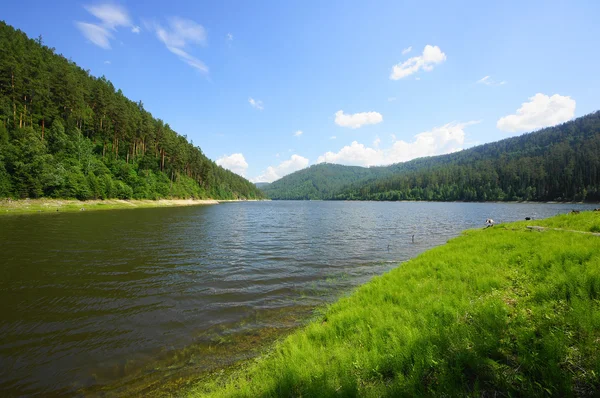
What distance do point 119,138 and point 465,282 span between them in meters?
116

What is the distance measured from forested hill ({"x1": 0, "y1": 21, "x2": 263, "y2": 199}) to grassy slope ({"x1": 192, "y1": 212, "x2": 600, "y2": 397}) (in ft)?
226

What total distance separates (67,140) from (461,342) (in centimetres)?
9606

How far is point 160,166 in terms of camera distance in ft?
357

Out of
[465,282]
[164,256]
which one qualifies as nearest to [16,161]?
[164,256]

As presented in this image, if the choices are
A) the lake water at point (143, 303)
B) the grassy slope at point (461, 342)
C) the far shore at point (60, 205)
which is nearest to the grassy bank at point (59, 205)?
the far shore at point (60, 205)

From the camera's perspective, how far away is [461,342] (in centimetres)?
545

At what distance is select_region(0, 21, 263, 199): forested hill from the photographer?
52.9 m

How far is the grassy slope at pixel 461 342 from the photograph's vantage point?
4301mm

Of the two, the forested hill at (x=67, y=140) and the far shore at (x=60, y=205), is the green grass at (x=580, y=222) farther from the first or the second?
the forested hill at (x=67, y=140)

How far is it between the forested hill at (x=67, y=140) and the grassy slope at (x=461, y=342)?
68901mm

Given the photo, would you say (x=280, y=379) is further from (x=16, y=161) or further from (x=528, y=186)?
(x=528, y=186)

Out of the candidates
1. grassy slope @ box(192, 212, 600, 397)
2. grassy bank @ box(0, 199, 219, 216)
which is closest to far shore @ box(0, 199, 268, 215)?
grassy bank @ box(0, 199, 219, 216)

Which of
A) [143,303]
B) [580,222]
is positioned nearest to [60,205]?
[143,303]

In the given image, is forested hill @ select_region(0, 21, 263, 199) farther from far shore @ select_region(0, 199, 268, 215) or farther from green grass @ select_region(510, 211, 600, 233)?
green grass @ select_region(510, 211, 600, 233)
